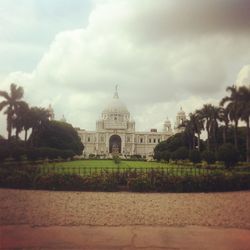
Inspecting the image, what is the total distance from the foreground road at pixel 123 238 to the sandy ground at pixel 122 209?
19.5 inches

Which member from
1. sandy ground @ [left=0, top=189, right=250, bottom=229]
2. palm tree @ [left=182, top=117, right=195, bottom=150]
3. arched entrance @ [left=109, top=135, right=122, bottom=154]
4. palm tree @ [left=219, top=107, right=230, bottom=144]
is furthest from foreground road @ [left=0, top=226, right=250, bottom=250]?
arched entrance @ [left=109, top=135, right=122, bottom=154]

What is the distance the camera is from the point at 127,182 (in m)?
14.4

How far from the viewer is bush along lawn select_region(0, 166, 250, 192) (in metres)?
14.0

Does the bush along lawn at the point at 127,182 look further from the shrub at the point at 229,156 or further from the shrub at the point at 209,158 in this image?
the shrub at the point at 209,158

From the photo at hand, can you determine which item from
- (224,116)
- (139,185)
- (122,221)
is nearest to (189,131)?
(224,116)

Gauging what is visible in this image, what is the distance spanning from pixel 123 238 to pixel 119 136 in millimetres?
99804

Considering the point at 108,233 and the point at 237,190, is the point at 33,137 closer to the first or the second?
the point at 237,190

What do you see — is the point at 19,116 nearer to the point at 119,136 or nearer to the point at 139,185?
the point at 139,185

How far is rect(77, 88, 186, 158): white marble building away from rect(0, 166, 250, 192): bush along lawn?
78.0 metres

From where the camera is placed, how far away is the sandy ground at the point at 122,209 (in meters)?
8.59

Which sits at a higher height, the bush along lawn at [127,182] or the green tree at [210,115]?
the green tree at [210,115]

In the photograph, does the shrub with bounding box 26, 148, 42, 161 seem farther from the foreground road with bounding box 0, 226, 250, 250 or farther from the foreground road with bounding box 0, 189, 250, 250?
the foreground road with bounding box 0, 226, 250, 250

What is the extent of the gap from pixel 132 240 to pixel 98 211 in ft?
9.37

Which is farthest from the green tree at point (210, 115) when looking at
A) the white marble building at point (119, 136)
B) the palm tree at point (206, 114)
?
the white marble building at point (119, 136)
